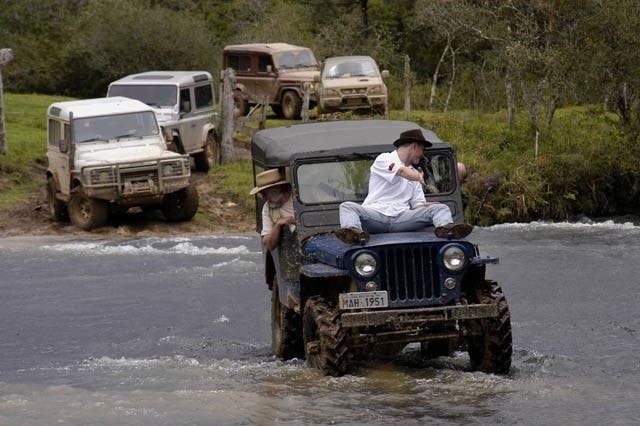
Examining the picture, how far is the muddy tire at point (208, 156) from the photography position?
28938 millimetres

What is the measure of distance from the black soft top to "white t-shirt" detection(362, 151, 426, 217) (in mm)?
621

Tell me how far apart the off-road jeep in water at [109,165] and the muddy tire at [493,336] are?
12.8 m

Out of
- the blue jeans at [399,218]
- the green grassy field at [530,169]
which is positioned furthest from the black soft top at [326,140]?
the green grassy field at [530,169]

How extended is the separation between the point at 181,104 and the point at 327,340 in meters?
17.9

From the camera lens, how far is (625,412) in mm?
10430

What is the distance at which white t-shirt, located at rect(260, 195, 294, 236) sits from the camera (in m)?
12.1

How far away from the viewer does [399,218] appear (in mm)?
11281

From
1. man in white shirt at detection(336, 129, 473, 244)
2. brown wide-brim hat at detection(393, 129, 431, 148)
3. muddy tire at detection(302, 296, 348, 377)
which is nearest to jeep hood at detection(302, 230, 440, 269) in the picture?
man in white shirt at detection(336, 129, 473, 244)

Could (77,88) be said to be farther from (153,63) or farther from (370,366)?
(370,366)

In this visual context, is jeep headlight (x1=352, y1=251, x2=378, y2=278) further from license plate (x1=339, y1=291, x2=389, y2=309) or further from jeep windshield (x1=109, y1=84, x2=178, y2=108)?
jeep windshield (x1=109, y1=84, x2=178, y2=108)

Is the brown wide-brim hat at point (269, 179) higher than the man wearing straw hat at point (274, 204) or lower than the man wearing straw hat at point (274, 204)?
higher

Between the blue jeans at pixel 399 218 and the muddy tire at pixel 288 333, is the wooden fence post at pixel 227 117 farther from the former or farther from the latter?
A: the blue jeans at pixel 399 218

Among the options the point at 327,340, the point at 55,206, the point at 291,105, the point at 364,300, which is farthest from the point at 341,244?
the point at 291,105

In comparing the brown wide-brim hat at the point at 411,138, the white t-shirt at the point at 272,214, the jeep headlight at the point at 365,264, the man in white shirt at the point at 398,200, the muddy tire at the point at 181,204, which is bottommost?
the muddy tire at the point at 181,204
